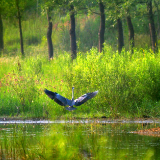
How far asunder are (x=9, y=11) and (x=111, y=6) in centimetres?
1058

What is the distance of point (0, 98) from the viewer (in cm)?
1661

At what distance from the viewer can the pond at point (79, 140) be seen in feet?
27.5

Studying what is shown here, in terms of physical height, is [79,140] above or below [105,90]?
below

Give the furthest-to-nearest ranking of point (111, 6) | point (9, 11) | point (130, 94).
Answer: point (9, 11) → point (111, 6) → point (130, 94)

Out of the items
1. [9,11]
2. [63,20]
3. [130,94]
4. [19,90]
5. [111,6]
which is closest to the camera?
[130,94]

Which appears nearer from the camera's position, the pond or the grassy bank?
the pond

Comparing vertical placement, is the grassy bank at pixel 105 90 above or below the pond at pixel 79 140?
above

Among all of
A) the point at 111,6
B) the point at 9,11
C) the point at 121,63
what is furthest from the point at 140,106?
the point at 9,11

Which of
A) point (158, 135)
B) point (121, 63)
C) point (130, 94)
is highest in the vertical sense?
point (121, 63)

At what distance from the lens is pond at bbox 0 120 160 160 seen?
27.5ft

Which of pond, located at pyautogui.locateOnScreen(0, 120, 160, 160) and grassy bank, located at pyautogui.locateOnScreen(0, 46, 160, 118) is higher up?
grassy bank, located at pyautogui.locateOnScreen(0, 46, 160, 118)

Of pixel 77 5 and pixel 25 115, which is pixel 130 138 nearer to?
pixel 25 115

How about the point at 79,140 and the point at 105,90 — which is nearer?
the point at 79,140

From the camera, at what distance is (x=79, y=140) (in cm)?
1008
